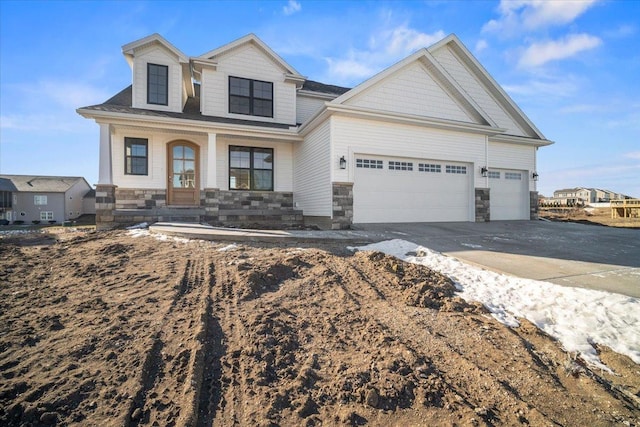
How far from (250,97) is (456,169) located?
27.7ft

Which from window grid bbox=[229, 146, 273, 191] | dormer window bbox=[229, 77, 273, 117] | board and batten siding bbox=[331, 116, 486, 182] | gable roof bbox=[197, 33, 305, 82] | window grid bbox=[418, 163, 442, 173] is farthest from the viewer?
dormer window bbox=[229, 77, 273, 117]

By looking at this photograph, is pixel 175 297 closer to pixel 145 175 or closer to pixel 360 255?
pixel 360 255

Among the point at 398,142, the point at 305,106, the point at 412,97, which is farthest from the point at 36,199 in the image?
the point at 412,97

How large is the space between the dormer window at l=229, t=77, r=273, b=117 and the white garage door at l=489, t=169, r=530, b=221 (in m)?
9.86

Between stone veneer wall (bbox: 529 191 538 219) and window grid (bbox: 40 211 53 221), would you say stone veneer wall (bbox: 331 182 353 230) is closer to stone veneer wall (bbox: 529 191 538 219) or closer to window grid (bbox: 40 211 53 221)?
stone veneer wall (bbox: 529 191 538 219)

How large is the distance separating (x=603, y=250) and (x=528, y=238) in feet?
5.15

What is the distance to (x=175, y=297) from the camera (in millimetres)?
3436

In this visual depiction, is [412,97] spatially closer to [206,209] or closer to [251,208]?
[251,208]

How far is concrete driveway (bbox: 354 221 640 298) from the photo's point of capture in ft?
14.6

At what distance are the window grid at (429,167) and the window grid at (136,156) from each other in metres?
9.74

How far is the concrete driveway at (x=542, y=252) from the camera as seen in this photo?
175 inches

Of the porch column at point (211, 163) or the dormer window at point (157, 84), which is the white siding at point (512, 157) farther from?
the dormer window at point (157, 84)

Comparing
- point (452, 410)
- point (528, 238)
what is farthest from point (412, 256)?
point (528, 238)

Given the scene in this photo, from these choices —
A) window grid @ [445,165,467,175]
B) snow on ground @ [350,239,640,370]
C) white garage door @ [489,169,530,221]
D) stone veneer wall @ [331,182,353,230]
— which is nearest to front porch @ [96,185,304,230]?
stone veneer wall @ [331,182,353,230]
